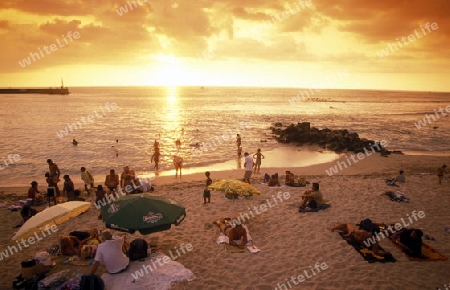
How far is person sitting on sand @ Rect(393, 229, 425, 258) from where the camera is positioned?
7906mm

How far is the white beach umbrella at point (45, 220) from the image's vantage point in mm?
7150

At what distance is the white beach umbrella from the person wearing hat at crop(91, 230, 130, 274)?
178cm

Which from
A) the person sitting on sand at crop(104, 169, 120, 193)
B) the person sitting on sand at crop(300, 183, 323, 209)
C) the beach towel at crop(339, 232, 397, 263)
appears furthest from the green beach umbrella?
the person sitting on sand at crop(104, 169, 120, 193)

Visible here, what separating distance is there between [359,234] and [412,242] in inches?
53.5

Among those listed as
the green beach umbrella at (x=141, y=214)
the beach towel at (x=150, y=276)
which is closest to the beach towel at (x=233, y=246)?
the beach towel at (x=150, y=276)

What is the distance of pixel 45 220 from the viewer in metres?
7.38

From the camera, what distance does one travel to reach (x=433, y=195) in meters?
13.0

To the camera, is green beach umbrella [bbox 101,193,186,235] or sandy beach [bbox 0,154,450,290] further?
sandy beach [bbox 0,154,450,290]

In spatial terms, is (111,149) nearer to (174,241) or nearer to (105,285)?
(174,241)

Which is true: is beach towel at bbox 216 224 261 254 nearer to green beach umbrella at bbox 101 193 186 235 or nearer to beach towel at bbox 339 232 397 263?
green beach umbrella at bbox 101 193 186 235

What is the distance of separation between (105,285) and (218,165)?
51.7 ft

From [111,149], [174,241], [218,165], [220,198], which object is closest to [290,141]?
[218,165]

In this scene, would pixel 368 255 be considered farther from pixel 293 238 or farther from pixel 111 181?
pixel 111 181

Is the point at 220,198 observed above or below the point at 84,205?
below
